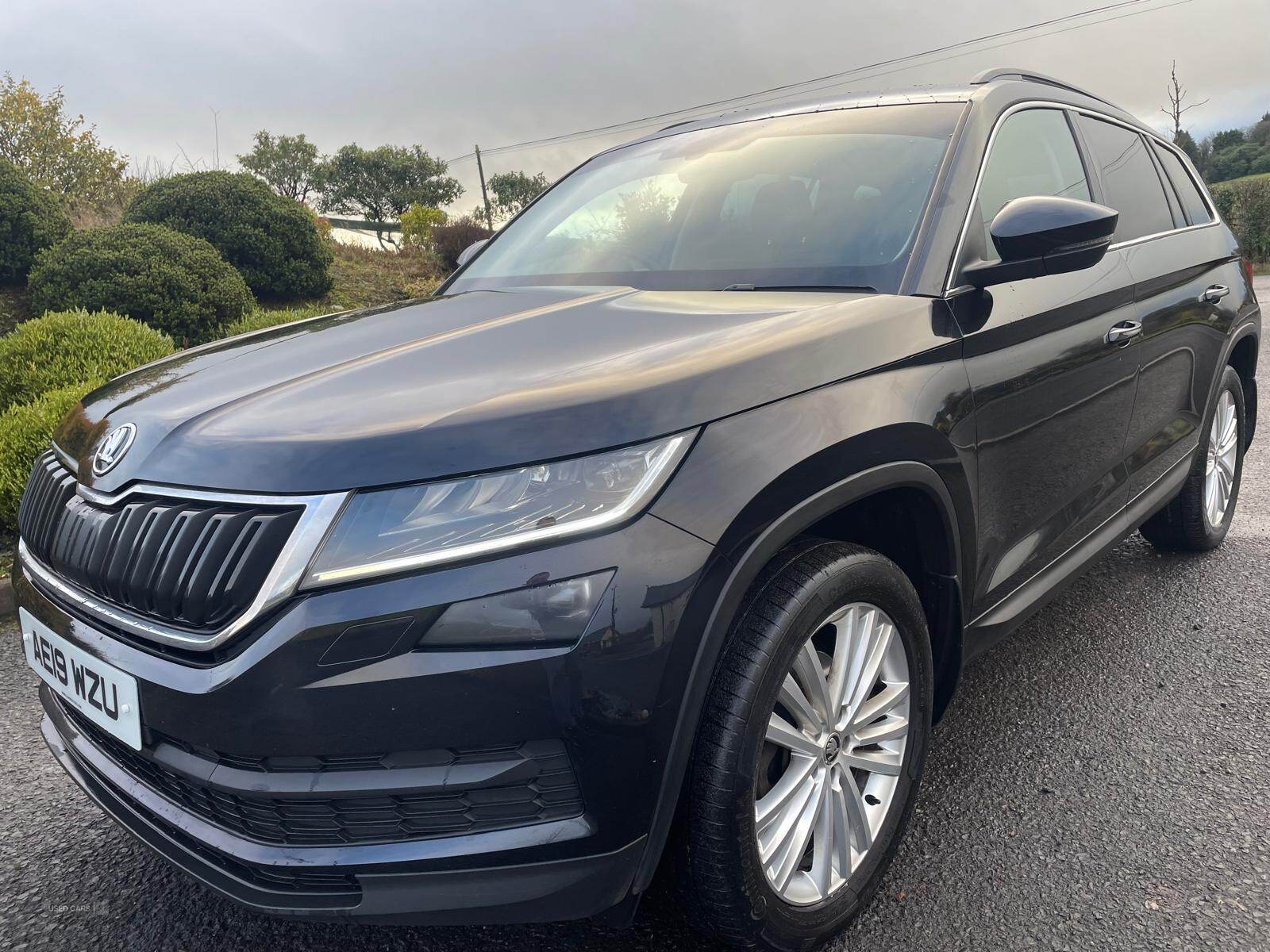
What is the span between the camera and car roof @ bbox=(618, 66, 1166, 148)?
2564mm

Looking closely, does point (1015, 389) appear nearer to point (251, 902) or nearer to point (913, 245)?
point (913, 245)

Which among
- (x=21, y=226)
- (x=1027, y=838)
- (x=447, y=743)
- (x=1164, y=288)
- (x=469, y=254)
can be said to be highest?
(x=21, y=226)

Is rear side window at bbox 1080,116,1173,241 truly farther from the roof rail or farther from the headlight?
the headlight

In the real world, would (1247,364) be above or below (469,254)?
below

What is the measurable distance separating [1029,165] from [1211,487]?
1.99 meters

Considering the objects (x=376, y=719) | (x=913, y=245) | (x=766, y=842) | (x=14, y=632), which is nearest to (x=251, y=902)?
(x=376, y=719)

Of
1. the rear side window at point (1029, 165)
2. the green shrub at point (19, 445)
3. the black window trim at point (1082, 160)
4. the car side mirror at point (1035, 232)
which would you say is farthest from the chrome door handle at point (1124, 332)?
the green shrub at point (19, 445)

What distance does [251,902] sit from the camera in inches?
56.8

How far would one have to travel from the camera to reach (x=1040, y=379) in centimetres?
227

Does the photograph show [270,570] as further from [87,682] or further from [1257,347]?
[1257,347]

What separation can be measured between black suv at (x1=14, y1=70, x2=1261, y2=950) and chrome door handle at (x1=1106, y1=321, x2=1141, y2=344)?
0.27 m

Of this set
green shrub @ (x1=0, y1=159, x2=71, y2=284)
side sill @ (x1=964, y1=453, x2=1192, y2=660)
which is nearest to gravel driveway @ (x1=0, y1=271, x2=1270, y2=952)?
side sill @ (x1=964, y1=453, x2=1192, y2=660)

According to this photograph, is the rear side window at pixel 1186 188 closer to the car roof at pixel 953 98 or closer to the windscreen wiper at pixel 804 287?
the car roof at pixel 953 98

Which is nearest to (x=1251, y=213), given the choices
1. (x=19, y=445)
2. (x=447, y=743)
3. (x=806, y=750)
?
(x=19, y=445)
